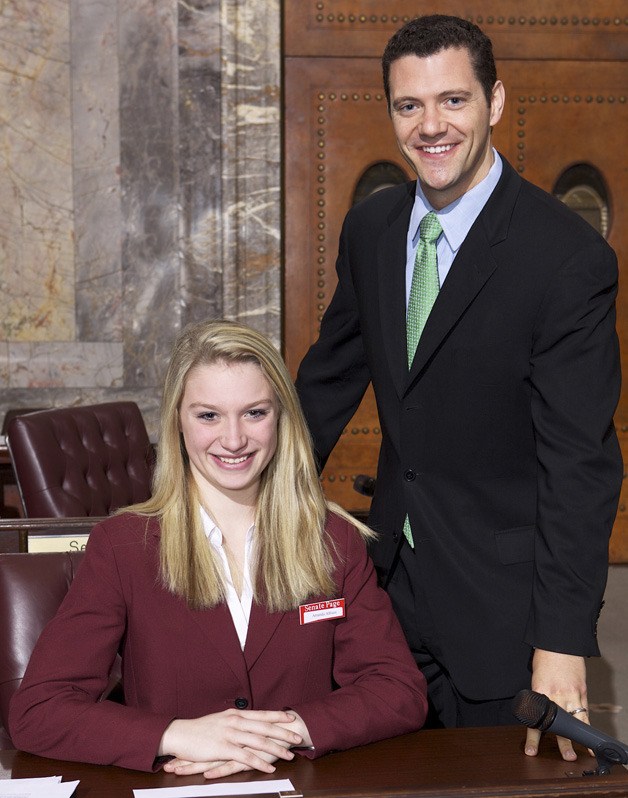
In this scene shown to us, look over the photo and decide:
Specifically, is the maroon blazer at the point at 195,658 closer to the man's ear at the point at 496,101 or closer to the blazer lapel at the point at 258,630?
the blazer lapel at the point at 258,630

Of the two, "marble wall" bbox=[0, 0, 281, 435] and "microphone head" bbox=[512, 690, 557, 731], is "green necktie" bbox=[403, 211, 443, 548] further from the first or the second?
"marble wall" bbox=[0, 0, 281, 435]

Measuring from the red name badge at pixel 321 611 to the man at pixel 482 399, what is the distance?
0.26m

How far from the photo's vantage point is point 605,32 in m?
6.17

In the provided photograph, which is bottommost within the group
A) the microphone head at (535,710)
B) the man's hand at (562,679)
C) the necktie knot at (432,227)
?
the man's hand at (562,679)

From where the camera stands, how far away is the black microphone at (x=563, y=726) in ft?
5.49

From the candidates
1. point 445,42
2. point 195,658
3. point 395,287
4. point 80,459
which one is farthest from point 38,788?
point 80,459

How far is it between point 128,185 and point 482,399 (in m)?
4.01

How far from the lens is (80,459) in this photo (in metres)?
4.35

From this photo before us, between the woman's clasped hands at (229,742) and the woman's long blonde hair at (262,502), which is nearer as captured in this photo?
the woman's clasped hands at (229,742)

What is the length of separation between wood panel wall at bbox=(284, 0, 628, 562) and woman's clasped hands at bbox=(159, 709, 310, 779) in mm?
4353

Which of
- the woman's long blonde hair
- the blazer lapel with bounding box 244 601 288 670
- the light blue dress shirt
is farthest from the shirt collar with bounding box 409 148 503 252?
the blazer lapel with bounding box 244 601 288 670

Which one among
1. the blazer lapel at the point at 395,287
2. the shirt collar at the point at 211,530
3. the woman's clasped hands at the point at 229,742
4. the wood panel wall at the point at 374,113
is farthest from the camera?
the wood panel wall at the point at 374,113

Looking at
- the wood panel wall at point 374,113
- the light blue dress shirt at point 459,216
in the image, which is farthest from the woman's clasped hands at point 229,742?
the wood panel wall at point 374,113

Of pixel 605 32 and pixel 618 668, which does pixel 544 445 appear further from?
pixel 605 32
